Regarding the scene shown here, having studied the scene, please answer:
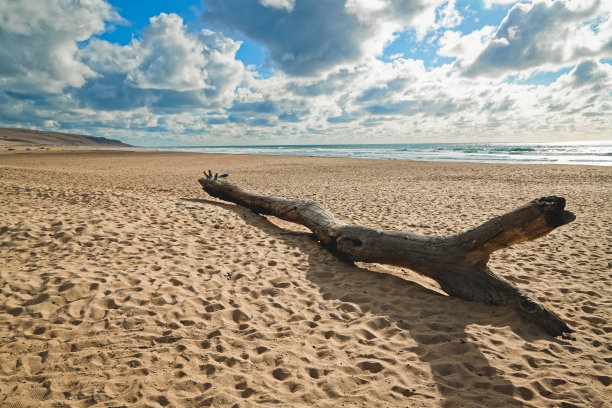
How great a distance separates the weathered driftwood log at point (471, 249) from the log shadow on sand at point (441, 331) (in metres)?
0.18

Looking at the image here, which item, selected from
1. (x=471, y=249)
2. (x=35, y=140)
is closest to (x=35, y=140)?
(x=35, y=140)

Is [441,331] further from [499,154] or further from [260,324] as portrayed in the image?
[499,154]

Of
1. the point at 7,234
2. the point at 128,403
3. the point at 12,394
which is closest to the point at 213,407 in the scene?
the point at 128,403

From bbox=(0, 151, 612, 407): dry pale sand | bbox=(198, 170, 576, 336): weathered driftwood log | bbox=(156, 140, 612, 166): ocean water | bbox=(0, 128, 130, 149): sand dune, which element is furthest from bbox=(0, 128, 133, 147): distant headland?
bbox=(198, 170, 576, 336): weathered driftwood log

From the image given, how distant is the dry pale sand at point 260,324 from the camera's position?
9.15 feet

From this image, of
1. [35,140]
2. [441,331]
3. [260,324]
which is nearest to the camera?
[441,331]

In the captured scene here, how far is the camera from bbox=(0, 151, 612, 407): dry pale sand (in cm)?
279

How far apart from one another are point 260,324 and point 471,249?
129 inches

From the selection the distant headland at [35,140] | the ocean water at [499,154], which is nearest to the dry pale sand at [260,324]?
the ocean water at [499,154]

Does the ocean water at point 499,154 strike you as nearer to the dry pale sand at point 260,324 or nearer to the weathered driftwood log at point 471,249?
the dry pale sand at point 260,324

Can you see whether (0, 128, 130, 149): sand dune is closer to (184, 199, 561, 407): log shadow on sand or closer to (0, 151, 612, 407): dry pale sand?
(0, 151, 612, 407): dry pale sand

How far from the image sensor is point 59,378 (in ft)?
9.11

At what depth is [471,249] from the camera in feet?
14.7

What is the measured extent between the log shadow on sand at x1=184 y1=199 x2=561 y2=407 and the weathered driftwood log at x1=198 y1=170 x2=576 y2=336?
0.58ft
